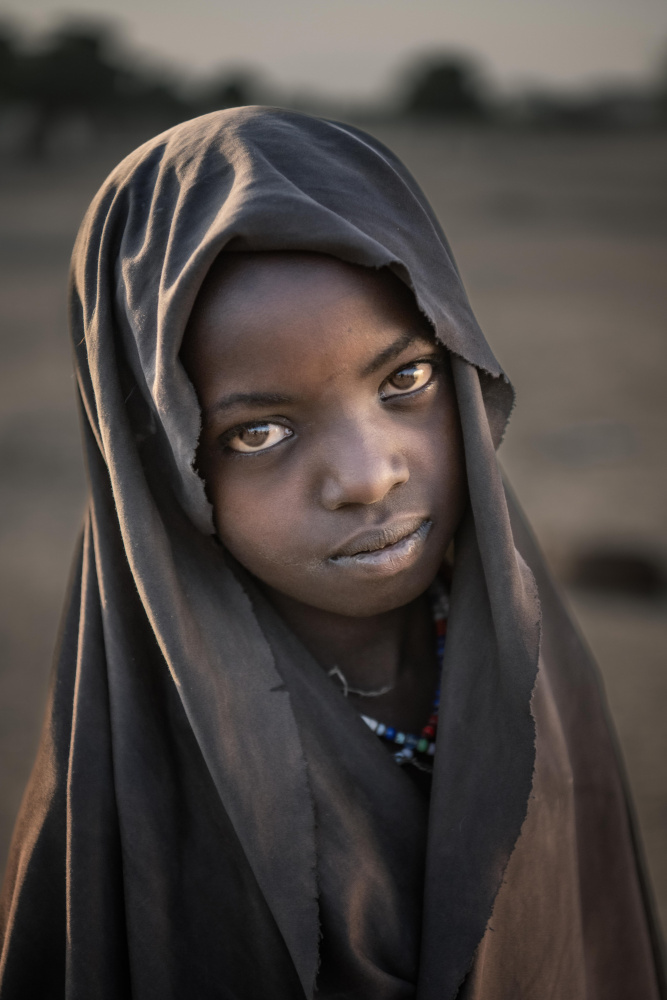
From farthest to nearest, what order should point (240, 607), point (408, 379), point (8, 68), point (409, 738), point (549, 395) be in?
point (8, 68)
point (549, 395)
point (409, 738)
point (240, 607)
point (408, 379)

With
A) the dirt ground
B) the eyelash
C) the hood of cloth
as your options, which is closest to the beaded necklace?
the hood of cloth

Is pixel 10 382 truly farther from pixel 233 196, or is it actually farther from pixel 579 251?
pixel 579 251

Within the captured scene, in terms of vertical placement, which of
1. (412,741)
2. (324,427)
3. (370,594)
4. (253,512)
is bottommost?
(412,741)

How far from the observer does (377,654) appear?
1299 millimetres

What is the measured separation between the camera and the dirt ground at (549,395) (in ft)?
12.0

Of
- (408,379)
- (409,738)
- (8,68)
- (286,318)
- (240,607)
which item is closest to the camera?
(286,318)

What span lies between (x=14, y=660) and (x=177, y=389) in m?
3.35

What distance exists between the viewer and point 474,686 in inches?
46.8

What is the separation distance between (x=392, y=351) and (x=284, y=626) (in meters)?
0.46

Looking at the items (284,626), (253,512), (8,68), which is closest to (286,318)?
(253,512)

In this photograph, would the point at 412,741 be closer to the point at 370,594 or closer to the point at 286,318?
the point at 370,594

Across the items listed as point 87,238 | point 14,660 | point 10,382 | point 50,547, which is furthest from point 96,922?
point 10,382

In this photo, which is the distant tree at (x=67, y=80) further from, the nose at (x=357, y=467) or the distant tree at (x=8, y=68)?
the nose at (x=357, y=467)

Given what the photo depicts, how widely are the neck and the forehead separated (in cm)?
42
